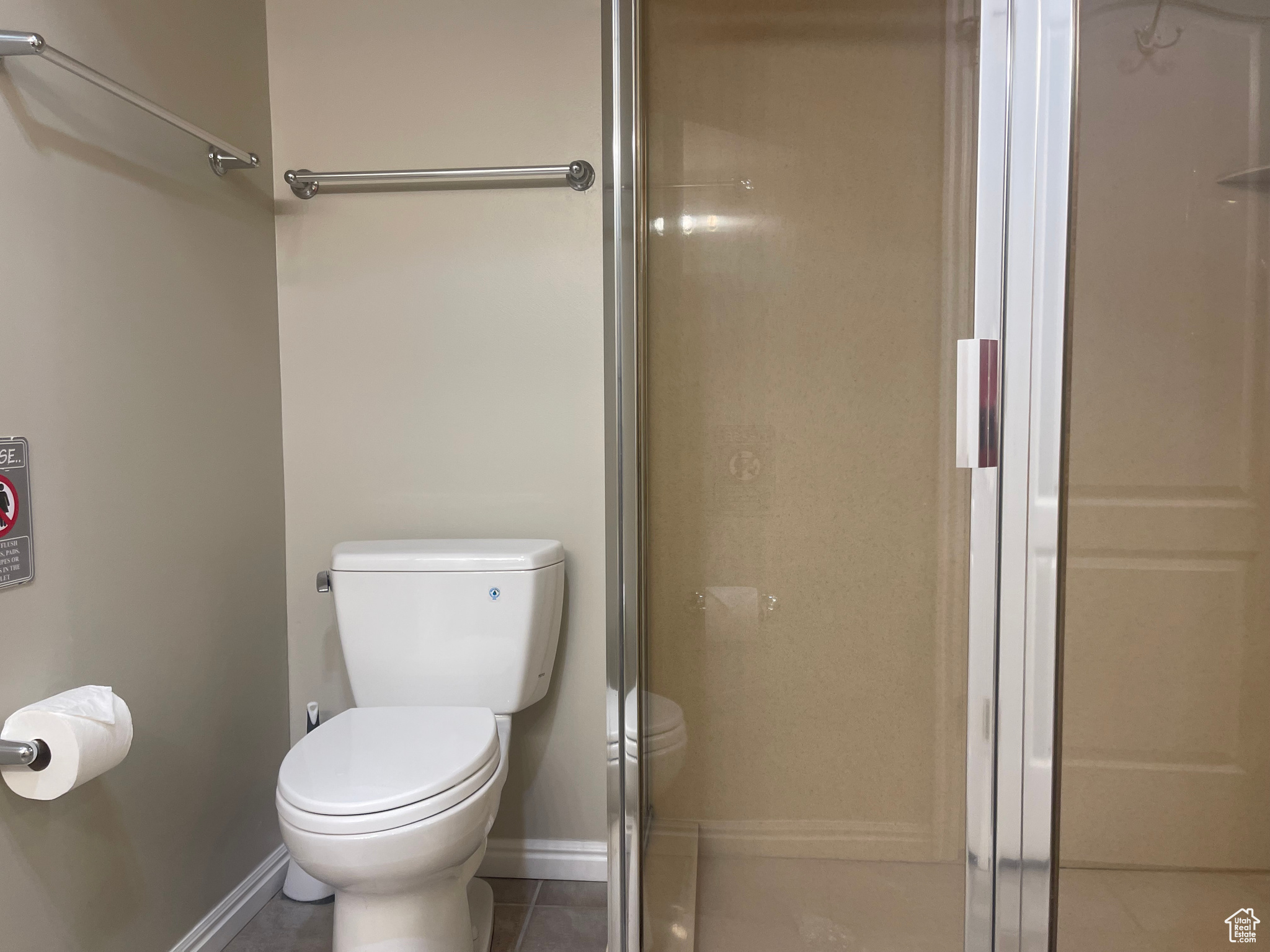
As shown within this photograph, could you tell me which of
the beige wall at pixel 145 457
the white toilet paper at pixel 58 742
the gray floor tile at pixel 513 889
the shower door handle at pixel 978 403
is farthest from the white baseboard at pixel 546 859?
the shower door handle at pixel 978 403

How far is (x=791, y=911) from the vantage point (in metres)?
1.03

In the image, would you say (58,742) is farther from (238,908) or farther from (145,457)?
(238,908)

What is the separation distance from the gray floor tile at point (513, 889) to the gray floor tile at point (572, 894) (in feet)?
0.08

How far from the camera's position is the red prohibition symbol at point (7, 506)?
110 cm

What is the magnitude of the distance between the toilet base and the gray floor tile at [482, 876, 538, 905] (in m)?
0.02

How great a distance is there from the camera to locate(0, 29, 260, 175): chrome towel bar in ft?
3.42

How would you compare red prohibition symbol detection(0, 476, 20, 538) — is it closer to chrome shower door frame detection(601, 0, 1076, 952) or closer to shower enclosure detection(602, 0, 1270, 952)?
shower enclosure detection(602, 0, 1270, 952)

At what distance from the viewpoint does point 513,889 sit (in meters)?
1.76

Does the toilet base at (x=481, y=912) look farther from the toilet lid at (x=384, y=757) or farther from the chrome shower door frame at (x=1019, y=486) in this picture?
the chrome shower door frame at (x=1019, y=486)

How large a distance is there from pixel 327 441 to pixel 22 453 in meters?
0.71

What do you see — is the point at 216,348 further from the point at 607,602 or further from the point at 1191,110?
the point at 1191,110

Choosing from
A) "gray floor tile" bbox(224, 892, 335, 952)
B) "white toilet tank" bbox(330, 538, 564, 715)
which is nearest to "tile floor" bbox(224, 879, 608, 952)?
"gray floor tile" bbox(224, 892, 335, 952)

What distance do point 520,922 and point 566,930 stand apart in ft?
0.34

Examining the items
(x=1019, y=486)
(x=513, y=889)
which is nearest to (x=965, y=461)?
(x=1019, y=486)
